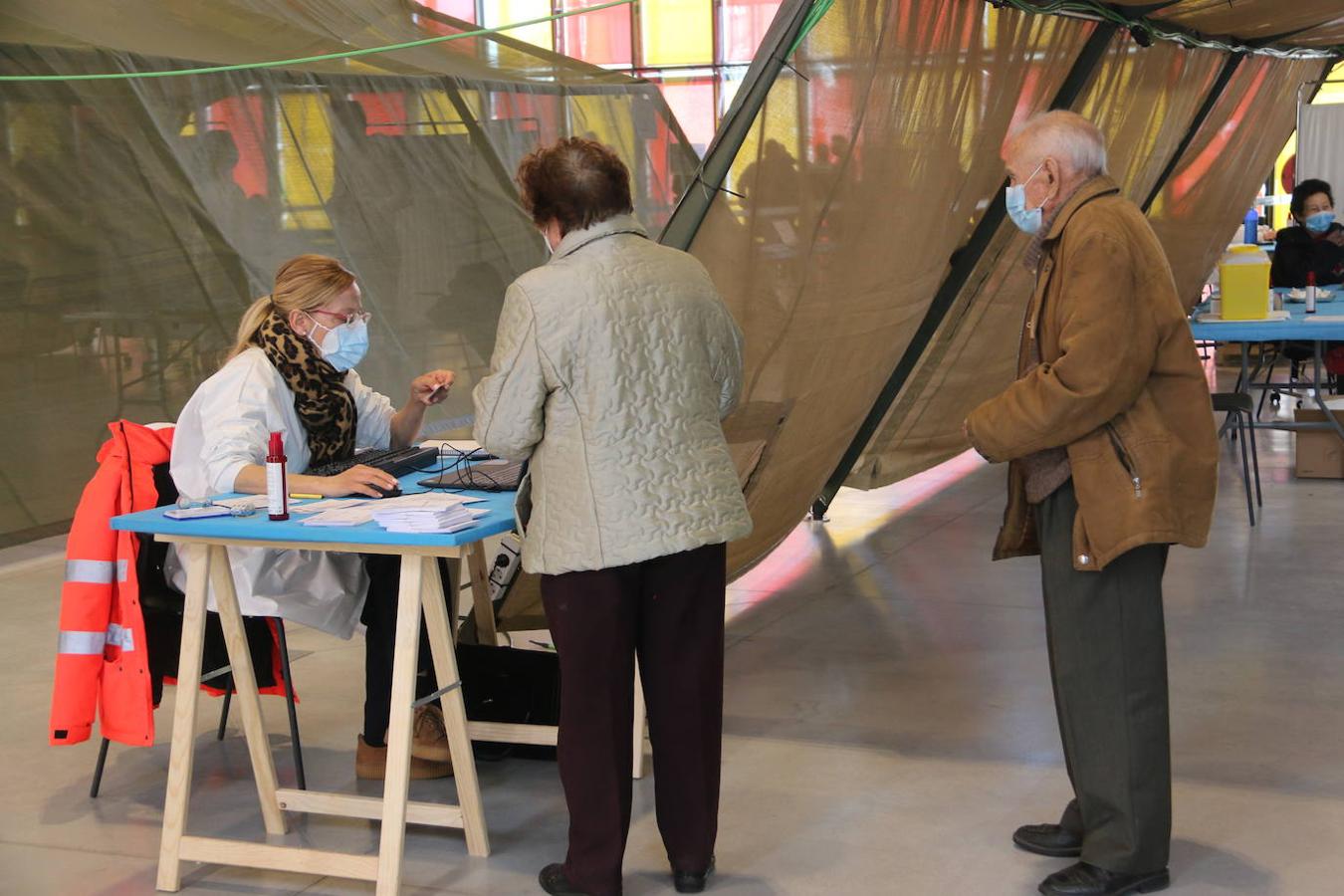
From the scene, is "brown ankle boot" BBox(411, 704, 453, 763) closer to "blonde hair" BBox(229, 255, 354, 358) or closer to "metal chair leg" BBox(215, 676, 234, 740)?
"metal chair leg" BBox(215, 676, 234, 740)

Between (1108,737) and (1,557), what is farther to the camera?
(1,557)

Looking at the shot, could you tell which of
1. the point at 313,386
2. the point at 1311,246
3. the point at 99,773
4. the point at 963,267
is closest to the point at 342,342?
the point at 313,386

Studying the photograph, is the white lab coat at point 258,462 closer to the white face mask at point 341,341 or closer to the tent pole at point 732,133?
the white face mask at point 341,341

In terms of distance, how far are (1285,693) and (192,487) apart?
2909 millimetres

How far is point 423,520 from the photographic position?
2795mm

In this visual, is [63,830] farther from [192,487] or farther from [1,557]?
[1,557]

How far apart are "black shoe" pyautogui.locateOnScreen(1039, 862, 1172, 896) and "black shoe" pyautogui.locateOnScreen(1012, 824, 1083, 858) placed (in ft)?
0.51

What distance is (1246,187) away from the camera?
802 cm

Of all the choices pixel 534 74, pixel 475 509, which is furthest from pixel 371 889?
pixel 534 74

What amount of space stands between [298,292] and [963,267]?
7.73 ft

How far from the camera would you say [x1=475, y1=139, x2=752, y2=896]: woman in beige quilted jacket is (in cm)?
265

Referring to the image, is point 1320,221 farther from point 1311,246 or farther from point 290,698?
point 290,698

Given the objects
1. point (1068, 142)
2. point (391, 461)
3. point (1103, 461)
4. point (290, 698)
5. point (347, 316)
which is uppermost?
point (1068, 142)

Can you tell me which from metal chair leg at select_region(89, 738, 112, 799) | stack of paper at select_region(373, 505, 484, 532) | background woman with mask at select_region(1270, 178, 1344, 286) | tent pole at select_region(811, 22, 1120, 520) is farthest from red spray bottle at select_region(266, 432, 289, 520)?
background woman with mask at select_region(1270, 178, 1344, 286)
